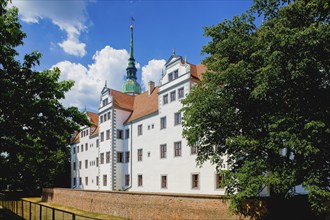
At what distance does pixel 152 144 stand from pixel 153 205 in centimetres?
1334

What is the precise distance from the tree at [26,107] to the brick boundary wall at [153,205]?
7306mm

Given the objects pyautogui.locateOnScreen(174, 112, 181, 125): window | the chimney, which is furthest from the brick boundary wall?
the chimney

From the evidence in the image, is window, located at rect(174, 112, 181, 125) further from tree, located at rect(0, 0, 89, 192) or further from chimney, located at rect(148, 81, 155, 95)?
tree, located at rect(0, 0, 89, 192)

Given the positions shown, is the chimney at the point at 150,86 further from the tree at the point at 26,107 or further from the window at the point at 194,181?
the tree at the point at 26,107

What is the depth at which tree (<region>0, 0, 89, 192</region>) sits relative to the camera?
1296 cm

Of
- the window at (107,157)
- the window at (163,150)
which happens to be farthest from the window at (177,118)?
the window at (107,157)

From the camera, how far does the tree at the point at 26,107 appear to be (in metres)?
13.0

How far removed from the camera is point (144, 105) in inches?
1457

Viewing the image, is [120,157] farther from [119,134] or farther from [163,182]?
[163,182]

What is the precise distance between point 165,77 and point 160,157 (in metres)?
8.45

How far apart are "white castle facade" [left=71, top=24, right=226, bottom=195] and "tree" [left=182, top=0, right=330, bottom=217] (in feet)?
27.7

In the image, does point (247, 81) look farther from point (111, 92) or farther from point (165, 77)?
point (111, 92)

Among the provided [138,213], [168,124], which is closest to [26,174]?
[168,124]

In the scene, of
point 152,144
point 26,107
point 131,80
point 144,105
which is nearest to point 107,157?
point 144,105
